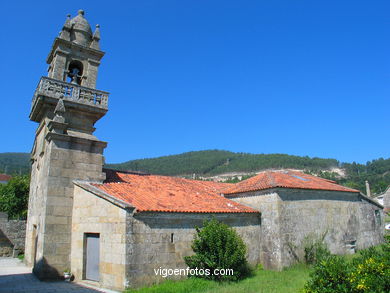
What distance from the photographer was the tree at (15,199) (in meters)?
24.9

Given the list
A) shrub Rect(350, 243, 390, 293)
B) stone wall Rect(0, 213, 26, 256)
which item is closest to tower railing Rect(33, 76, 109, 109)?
stone wall Rect(0, 213, 26, 256)

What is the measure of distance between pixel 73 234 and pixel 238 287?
7015 millimetres

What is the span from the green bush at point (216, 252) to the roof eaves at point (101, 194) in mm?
3090

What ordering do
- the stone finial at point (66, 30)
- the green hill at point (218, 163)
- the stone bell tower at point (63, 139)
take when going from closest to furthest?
the stone bell tower at point (63, 139), the stone finial at point (66, 30), the green hill at point (218, 163)

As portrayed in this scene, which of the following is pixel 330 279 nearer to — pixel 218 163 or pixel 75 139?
pixel 75 139

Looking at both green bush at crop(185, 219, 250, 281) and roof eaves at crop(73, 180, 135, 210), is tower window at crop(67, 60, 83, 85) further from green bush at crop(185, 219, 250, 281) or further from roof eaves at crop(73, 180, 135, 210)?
green bush at crop(185, 219, 250, 281)

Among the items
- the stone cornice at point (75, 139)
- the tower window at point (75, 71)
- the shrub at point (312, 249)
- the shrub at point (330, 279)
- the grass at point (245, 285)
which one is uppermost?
the tower window at point (75, 71)

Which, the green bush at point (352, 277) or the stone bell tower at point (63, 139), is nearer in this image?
the green bush at point (352, 277)

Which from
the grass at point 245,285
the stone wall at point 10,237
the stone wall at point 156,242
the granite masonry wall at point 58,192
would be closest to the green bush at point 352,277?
the grass at point 245,285

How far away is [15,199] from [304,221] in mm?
22995

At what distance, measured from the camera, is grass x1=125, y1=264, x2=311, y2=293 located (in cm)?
994

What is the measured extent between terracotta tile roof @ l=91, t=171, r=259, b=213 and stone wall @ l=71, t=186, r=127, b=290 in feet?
2.17

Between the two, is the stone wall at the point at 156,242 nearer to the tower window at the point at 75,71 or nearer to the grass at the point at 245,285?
the grass at the point at 245,285

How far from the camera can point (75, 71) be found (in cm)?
1595
